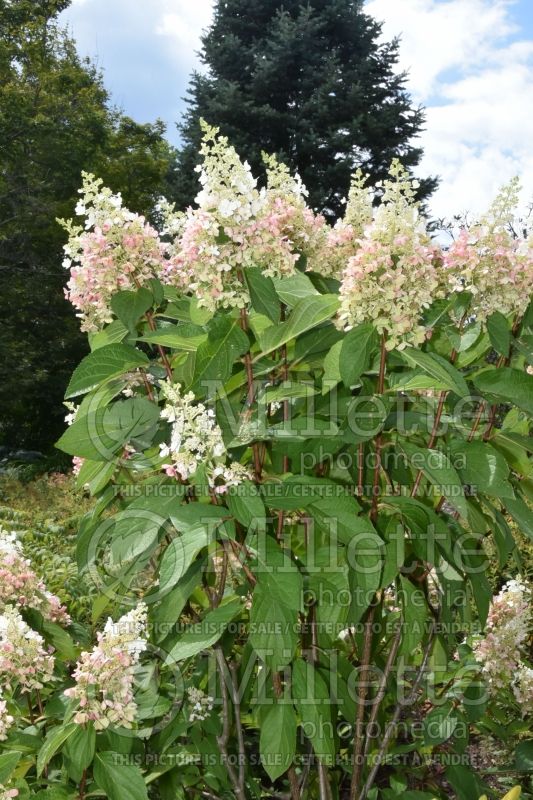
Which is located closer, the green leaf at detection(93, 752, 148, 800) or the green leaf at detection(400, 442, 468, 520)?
the green leaf at detection(400, 442, 468, 520)

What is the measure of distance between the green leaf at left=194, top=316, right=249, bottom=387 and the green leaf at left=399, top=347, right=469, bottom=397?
0.33 m

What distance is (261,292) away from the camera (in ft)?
5.07

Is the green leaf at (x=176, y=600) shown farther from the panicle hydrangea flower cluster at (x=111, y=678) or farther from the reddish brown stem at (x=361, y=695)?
the reddish brown stem at (x=361, y=695)

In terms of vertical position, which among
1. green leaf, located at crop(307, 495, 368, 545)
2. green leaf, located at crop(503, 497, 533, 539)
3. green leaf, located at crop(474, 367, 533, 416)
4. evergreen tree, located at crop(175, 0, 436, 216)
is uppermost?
evergreen tree, located at crop(175, 0, 436, 216)

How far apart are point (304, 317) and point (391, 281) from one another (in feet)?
0.62

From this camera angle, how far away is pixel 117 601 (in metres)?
2.10

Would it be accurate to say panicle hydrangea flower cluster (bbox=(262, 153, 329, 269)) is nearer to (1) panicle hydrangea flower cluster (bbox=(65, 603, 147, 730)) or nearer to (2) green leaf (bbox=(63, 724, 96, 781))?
(1) panicle hydrangea flower cluster (bbox=(65, 603, 147, 730))

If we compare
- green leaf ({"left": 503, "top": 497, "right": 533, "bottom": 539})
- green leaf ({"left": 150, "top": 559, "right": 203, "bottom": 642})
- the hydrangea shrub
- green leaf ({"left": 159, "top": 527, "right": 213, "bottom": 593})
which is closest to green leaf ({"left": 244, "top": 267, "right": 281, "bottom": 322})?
the hydrangea shrub

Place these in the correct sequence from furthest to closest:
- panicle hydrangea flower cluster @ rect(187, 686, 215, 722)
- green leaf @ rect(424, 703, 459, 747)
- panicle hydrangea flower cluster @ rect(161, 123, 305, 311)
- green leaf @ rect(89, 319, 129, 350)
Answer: green leaf @ rect(424, 703, 459, 747) → panicle hydrangea flower cluster @ rect(187, 686, 215, 722) → green leaf @ rect(89, 319, 129, 350) → panicle hydrangea flower cluster @ rect(161, 123, 305, 311)

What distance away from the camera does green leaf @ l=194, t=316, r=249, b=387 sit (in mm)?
1540

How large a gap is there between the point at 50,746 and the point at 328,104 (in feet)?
49.0

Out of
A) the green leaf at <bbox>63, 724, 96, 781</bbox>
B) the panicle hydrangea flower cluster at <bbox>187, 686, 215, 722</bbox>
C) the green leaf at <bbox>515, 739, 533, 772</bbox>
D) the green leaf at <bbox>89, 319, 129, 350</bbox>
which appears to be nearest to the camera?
the green leaf at <bbox>63, 724, 96, 781</bbox>

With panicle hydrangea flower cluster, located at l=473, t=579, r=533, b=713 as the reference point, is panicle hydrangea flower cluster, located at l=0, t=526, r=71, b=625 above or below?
above

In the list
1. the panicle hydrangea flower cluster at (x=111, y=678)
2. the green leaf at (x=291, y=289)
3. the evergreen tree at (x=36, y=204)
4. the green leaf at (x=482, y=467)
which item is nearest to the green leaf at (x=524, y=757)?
the green leaf at (x=482, y=467)
